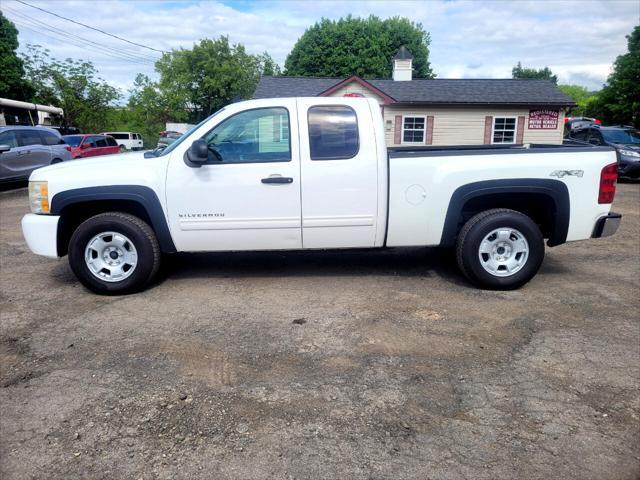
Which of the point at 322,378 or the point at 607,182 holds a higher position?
the point at 607,182

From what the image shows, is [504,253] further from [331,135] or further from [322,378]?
[322,378]

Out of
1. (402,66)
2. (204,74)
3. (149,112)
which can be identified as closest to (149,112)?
(149,112)

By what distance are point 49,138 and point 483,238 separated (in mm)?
14596

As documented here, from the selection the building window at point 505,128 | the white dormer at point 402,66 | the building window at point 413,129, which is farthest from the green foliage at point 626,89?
the building window at point 413,129

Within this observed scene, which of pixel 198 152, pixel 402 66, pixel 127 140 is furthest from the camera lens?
pixel 127 140

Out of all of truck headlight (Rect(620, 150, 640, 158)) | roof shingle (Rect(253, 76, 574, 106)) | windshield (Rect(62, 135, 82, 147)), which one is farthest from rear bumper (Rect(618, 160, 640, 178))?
windshield (Rect(62, 135, 82, 147))

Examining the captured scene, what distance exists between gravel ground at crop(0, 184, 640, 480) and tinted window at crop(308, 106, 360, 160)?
1.37 m

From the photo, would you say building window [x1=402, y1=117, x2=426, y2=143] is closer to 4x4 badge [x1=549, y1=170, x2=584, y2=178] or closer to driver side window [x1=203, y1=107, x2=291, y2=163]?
4x4 badge [x1=549, y1=170, x2=584, y2=178]

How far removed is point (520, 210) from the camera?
5.48 m

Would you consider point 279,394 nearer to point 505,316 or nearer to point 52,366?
point 52,366

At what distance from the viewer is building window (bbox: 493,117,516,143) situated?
25.5m

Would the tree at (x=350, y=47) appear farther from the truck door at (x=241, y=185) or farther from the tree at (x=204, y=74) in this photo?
the truck door at (x=241, y=185)

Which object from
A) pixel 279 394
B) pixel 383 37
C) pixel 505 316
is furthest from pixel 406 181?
pixel 383 37

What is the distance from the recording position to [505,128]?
25.6 meters
